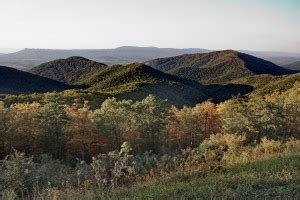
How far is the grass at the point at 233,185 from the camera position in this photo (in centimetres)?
723

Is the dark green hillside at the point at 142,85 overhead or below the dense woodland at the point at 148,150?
below

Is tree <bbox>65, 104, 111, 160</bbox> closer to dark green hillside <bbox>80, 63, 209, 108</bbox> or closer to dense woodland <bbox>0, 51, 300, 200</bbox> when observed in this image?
dense woodland <bbox>0, 51, 300, 200</bbox>

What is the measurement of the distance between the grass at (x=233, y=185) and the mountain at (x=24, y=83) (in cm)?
13036

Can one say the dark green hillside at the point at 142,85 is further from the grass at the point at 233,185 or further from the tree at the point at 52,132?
the grass at the point at 233,185

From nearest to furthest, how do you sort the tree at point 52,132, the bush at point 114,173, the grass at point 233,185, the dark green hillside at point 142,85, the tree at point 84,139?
1. the grass at point 233,185
2. the bush at point 114,173
3. the tree at point 52,132
4. the tree at point 84,139
5. the dark green hillside at point 142,85

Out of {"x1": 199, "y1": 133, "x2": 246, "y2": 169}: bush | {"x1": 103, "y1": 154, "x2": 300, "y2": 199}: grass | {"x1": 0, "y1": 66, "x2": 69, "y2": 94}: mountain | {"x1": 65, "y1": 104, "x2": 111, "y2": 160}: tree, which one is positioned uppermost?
{"x1": 103, "y1": 154, "x2": 300, "y2": 199}: grass

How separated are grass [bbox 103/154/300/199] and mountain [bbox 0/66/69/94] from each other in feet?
428

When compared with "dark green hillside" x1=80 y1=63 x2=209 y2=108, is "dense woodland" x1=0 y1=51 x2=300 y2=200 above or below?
above

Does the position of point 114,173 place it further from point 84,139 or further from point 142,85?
point 142,85

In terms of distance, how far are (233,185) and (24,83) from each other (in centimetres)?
14608

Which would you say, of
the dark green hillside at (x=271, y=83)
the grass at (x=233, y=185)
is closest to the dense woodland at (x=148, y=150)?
the grass at (x=233, y=185)

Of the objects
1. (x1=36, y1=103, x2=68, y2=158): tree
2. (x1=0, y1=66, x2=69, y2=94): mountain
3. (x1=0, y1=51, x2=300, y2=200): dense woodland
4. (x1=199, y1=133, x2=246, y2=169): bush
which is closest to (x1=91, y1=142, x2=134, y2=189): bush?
(x1=0, y1=51, x2=300, y2=200): dense woodland

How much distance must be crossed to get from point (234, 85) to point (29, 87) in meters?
76.4

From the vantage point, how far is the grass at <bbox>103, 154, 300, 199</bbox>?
723cm
